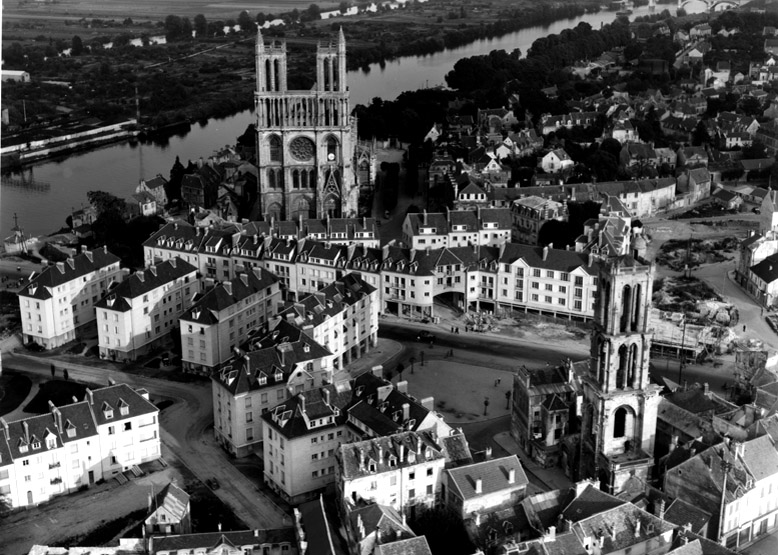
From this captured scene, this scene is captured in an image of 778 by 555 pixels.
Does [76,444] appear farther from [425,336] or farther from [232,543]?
[425,336]

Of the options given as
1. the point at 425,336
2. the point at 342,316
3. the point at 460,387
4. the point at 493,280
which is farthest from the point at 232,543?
the point at 493,280

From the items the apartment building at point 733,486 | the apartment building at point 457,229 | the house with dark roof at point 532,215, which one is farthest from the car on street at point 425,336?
the apartment building at point 733,486

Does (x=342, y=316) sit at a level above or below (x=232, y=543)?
above

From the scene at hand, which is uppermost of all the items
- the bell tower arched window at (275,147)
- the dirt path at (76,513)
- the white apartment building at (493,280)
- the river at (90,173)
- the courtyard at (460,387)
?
the bell tower arched window at (275,147)

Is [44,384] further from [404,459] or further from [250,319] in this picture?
[404,459]

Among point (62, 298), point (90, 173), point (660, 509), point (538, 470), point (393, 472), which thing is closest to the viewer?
point (660, 509)

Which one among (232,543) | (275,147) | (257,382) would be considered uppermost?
(275,147)

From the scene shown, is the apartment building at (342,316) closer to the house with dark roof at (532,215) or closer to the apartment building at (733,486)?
the house with dark roof at (532,215)
